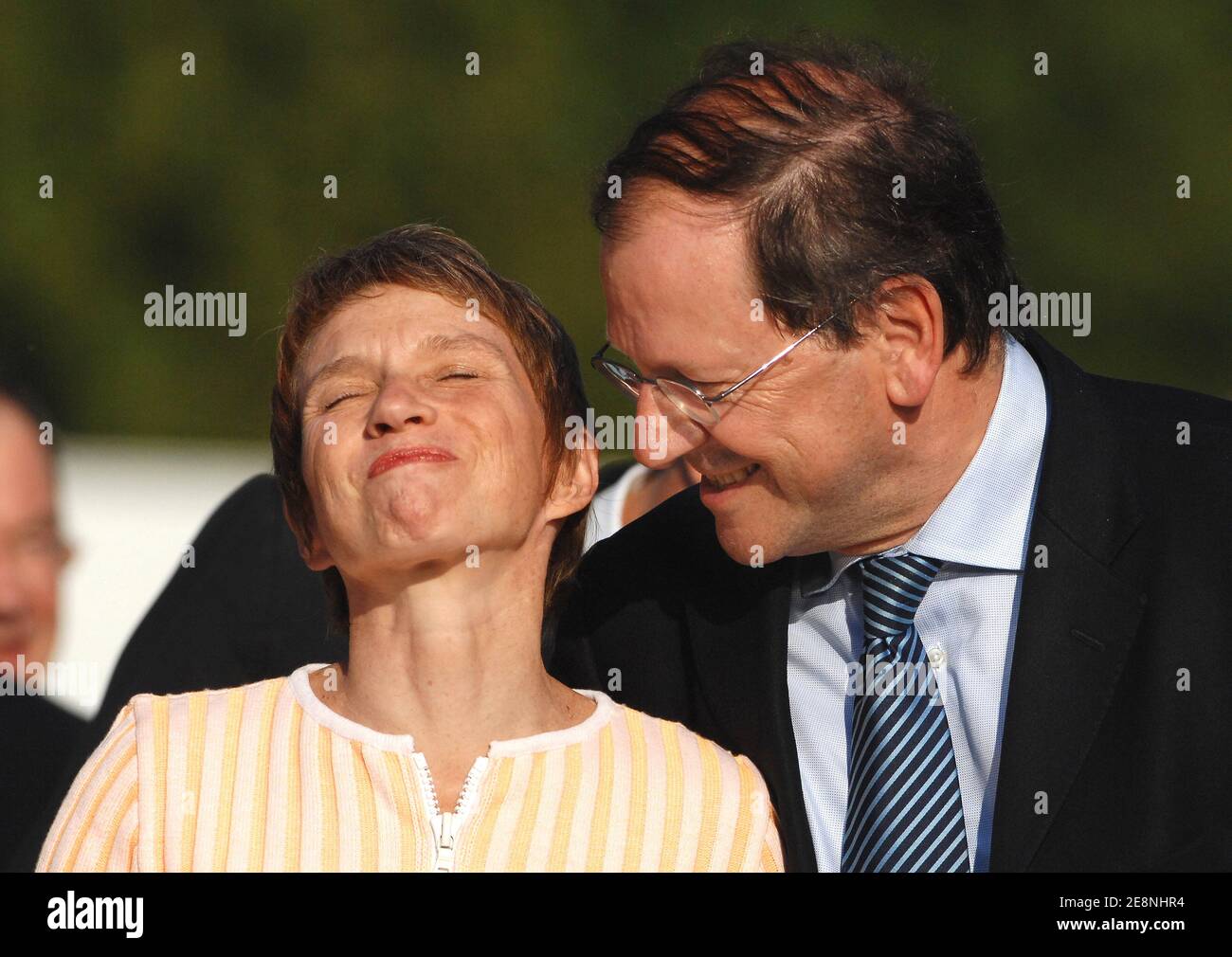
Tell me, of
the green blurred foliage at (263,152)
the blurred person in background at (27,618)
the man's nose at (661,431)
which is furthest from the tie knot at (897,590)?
the green blurred foliage at (263,152)

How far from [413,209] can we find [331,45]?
0.50 metres

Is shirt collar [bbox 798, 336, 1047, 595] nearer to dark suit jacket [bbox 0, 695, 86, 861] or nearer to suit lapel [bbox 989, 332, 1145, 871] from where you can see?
suit lapel [bbox 989, 332, 1145, 871]

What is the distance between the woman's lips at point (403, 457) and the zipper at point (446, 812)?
40cm

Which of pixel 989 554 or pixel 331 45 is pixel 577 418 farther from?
pixel 331 45

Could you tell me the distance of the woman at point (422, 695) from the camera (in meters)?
2.08

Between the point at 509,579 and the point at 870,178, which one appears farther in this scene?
the point at 870,178

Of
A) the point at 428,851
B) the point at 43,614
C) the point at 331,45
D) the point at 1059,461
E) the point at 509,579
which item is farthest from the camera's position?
the point at 331,45

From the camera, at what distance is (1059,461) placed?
2.37 metres

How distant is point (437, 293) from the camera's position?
221cm

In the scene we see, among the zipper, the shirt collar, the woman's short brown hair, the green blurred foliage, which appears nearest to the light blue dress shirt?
the shirt collar

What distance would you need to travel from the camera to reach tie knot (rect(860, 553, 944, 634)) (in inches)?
94.2

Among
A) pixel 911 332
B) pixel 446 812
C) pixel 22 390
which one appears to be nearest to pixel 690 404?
pixel 911 332

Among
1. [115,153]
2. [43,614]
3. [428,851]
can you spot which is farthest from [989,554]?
[115,153]

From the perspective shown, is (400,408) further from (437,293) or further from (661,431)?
(661,431)
